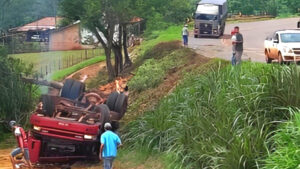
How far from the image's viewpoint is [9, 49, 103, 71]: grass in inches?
1607

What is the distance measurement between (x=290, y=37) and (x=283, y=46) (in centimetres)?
128

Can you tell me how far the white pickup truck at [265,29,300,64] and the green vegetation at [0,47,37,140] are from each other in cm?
1012

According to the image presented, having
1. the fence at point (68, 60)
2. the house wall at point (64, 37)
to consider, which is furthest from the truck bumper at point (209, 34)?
the house wall at point (64, 37)

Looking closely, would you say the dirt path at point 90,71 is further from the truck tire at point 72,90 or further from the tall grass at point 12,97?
the truck tire at point 72,90

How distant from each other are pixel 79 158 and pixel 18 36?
68.4 feet

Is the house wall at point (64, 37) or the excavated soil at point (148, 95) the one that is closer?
the excavated soil at point (148, 95)

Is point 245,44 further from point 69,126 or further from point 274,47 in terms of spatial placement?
point 69,126

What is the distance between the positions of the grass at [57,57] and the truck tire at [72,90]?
62.3ft

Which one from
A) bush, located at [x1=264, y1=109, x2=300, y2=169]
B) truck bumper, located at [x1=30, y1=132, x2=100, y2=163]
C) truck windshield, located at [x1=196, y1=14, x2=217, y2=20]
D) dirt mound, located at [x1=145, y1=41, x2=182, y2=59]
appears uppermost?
truck windshield, located at [x1=196, y1=14, x2=217, y2=20]

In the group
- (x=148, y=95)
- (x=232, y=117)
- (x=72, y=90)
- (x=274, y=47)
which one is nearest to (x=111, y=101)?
(x=72, y=90)

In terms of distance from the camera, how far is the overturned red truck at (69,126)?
17.8m

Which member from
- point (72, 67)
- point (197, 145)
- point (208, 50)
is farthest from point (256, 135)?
point (72, 67)

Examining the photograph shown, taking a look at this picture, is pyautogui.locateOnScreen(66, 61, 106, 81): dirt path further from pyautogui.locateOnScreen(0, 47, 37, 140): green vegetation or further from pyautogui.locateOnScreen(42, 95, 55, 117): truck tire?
pyautogui.locateOnScreen(42, 95, 55, 117): truck tire

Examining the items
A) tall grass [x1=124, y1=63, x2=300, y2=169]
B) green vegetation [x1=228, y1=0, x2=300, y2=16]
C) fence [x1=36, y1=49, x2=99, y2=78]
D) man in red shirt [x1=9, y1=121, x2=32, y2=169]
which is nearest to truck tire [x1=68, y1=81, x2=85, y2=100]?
man in red shirt [x1=9, y1=121, x2=32, y2=169]
